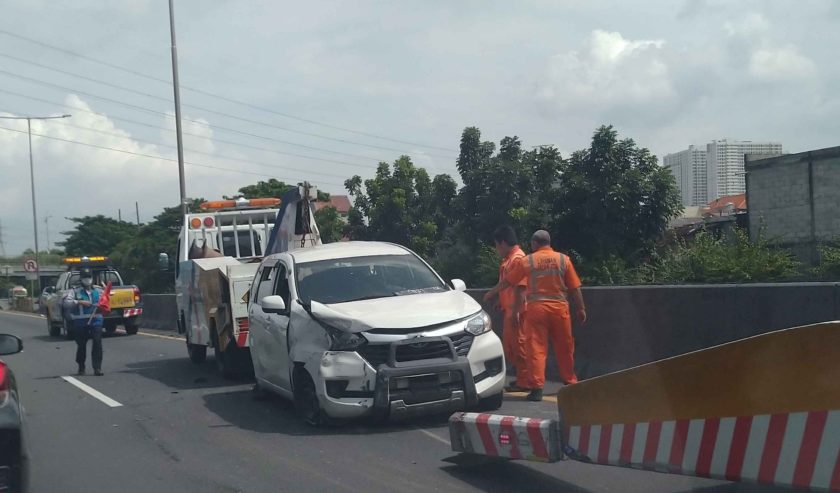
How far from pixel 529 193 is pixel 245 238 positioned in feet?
40.1

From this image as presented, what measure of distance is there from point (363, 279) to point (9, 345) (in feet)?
13.2

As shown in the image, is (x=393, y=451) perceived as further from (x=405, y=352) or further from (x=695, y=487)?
(x=695, y=487)

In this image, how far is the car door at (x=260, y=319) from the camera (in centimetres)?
1001

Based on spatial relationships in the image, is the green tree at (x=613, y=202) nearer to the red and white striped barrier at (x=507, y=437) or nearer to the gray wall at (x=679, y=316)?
the gray wall at (x=679, y=316)

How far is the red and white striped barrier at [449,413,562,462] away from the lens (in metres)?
6.10

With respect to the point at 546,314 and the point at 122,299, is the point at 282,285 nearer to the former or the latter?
the point at 546,314

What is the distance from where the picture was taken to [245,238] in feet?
53.8

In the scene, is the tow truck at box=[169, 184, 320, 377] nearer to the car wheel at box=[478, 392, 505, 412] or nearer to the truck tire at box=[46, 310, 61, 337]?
the car wheel at box=[478, 392, 505, 412]

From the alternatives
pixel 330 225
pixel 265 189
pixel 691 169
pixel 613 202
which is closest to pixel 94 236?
pixel 265 189

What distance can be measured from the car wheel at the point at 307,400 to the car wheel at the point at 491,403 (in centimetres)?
146

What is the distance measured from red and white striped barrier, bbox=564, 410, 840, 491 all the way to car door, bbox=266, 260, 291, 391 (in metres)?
4.07

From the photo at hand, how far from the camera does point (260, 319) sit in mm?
10156

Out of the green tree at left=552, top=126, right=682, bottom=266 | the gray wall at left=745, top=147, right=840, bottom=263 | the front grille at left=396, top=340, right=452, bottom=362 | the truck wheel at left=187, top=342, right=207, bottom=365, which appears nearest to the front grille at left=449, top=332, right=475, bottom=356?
the front grille at left=396, top=340, right=452, bottom=362

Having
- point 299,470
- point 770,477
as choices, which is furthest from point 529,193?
point 770,477
